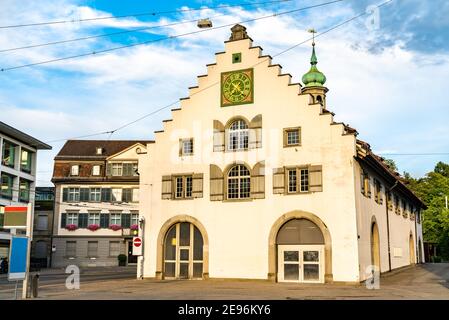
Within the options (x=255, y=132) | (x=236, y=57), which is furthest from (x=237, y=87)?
(x=255, y=132)

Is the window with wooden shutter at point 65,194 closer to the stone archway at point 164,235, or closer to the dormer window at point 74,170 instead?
the dormer window at point 74,170

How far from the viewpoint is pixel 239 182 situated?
31.7 metres

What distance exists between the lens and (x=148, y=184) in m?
34.2

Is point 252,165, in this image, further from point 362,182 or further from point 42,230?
point 42,230

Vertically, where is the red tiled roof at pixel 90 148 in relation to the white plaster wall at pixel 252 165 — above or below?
above

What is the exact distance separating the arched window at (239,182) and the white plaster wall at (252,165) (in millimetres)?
502

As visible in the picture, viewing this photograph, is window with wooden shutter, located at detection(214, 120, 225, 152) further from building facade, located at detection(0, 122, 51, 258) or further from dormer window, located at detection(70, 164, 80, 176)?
dormer window, located at detection(70, 164, 80, 176)

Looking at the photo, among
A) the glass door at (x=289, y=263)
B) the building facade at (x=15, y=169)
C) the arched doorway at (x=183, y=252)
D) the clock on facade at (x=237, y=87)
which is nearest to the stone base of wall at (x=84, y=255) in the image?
the building facade at (x=15, y=169)

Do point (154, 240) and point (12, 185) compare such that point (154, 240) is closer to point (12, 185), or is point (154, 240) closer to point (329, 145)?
point (329, 145)

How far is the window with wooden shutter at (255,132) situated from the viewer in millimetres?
31406

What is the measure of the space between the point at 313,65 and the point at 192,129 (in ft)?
73.1

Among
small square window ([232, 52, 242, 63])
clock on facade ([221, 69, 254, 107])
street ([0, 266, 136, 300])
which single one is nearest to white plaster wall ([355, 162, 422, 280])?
clock on facade ([221, 69, 254, 107])
